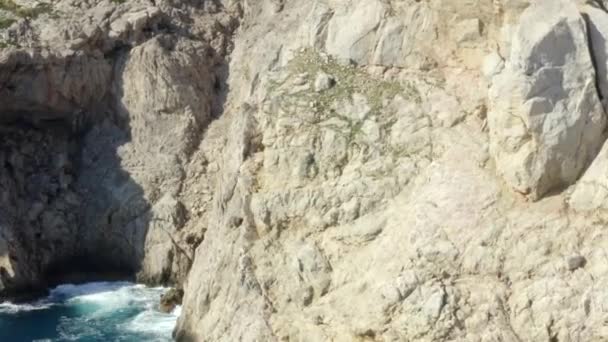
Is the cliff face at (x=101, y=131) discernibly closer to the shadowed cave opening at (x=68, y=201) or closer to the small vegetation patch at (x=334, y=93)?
the shadowed cave opening at (x=68, y=201)

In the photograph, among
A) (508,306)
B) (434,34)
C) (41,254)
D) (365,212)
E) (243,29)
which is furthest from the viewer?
(243,29)

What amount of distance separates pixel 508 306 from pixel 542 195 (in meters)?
4.45

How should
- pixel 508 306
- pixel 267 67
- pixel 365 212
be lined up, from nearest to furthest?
1. pixel 508 306
2. pixel 365 212
3. pixel 267 67


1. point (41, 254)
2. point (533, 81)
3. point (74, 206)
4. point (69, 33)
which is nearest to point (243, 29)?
point (69, 33)

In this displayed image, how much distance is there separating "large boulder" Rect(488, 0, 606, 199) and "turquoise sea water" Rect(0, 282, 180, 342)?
66.9 ft

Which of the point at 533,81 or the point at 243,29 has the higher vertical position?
the point at 243,29

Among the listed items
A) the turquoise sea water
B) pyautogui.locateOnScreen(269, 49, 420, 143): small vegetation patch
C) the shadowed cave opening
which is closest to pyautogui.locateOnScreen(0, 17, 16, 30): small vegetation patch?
the shadowed cave opening

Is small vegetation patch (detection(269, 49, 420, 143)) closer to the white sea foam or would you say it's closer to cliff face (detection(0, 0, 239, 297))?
cliff face (detection(0, 0, 239, 297))

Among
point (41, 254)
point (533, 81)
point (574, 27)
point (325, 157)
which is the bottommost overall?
point (41, 254)

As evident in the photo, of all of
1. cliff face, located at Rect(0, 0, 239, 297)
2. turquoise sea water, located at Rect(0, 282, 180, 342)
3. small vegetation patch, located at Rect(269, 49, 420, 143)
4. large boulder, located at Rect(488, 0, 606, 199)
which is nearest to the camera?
large boulder, located at Rect(488, 0, 606, 199)

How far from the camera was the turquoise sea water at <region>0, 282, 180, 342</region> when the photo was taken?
1745 inches

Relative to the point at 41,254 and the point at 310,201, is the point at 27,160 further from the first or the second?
the point at 310,201

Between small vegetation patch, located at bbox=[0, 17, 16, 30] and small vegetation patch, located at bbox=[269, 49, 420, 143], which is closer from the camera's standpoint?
small vegetation patch, located at bbox=[269, 49, 420, 143]

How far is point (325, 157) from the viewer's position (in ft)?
119
